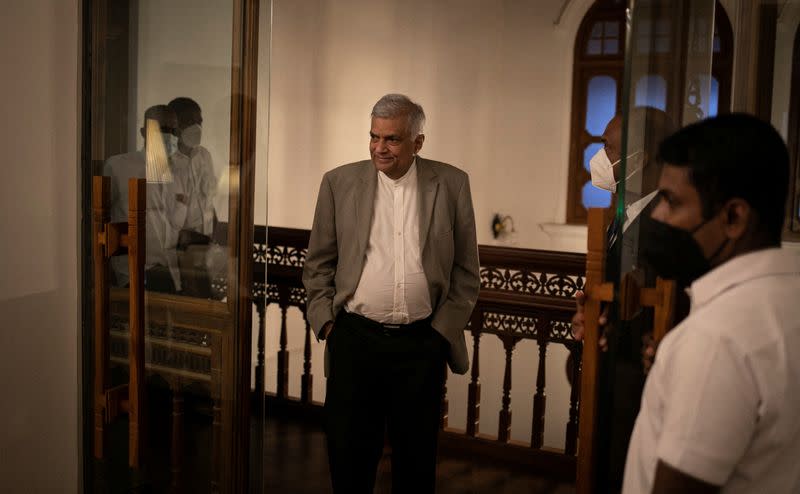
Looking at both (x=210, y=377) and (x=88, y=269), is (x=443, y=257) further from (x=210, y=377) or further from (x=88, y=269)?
(x=88, y=269)

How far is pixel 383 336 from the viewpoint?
2.49 meters

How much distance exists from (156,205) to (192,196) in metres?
0.12

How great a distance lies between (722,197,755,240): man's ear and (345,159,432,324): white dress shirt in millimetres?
1329

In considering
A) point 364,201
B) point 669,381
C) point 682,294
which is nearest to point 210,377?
point 364,201

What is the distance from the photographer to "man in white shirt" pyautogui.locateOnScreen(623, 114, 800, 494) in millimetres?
1129

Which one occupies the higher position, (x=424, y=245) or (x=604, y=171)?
(x=604, y=171)

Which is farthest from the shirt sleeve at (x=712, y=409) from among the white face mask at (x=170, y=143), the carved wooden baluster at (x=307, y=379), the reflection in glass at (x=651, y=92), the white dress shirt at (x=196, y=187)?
the carved wooden baluster at (x=307, y=379)

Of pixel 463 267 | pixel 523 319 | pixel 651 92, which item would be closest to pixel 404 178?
pixel 463 267

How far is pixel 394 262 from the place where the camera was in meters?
2.50

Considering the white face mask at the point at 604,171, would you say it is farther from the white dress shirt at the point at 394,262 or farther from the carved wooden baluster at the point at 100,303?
the carved wooden baluster at the point at 100,303

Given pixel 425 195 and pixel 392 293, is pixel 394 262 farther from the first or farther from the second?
pixel 425 195

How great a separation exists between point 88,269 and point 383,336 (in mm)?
878

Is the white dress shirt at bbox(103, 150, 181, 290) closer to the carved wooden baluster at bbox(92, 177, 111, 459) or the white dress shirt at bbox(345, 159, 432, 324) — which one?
the carved wooden baluster at bbox(92, 177, 111, 459)

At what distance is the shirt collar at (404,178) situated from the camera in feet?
8.39
